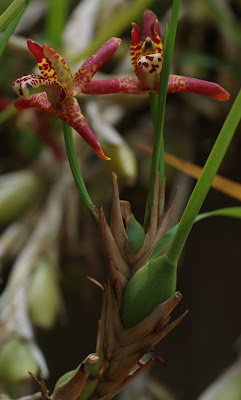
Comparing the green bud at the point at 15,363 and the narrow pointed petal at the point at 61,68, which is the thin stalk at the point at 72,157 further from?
the green bud at the point at 15,363

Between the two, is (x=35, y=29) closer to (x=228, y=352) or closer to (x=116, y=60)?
(x=116, y=60)

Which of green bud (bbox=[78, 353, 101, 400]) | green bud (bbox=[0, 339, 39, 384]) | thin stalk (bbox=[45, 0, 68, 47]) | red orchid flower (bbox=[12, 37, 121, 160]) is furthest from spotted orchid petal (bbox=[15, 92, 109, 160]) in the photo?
thin stalk (bbox=[45, 0, 68, 47])

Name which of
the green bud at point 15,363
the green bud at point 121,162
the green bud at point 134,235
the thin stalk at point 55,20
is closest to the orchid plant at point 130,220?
the green bud at point 134,235

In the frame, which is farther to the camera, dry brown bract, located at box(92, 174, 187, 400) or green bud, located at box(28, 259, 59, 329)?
green bud, located at box(28, 259, 59, 329)

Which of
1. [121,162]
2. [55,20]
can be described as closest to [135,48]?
[121,162]

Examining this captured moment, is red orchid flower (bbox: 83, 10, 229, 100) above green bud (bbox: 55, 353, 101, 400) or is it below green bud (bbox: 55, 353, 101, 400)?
above

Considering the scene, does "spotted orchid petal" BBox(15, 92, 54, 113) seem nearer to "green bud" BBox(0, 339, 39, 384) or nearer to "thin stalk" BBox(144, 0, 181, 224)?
"thin stalk" BBox(144, 0, 181, 224)
